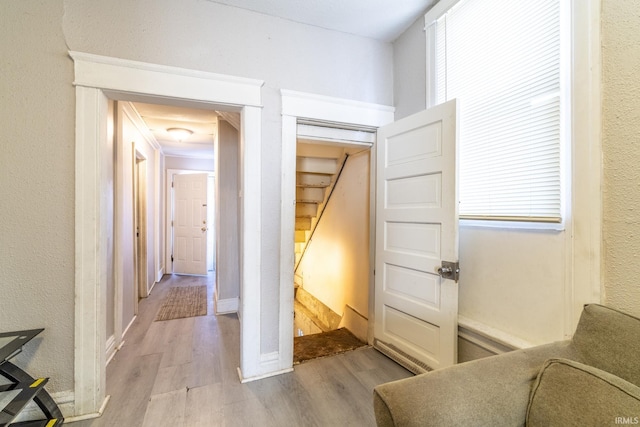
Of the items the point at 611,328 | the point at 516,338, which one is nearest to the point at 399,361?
the point at 516,338

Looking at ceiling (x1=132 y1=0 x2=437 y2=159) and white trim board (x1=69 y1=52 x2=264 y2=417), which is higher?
ceiling (x1=132 y1=0 x2=437 y2=159)

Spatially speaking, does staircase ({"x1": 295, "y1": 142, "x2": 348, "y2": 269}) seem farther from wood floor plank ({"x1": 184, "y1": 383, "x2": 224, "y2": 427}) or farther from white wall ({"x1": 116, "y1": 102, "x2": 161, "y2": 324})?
wood floor plank ({"x1": 184, "y1": 383, "x2": 224, "y2": 427})

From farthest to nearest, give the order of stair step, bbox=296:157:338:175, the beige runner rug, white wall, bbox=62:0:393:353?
stair step, bbox=296:157:338:175 < the beige runner rug < white wall, bbox=62:0:393:353

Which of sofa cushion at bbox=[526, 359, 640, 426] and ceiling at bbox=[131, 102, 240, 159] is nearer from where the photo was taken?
sofa cushion at bbox=[526, 359, 640, 426]

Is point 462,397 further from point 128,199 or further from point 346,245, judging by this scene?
point 128,199

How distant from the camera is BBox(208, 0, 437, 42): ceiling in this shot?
184 cm

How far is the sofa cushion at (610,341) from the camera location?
2.66ft

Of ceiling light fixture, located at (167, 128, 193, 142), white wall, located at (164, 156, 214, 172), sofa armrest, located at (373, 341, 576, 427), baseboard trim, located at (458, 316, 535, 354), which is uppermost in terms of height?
ceiling light fixture, located at (167, 128, 193, 142)

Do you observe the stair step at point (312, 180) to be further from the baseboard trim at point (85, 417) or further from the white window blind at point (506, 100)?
the baseboard trim at point (85, 417)

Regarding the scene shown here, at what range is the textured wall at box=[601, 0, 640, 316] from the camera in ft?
3.30

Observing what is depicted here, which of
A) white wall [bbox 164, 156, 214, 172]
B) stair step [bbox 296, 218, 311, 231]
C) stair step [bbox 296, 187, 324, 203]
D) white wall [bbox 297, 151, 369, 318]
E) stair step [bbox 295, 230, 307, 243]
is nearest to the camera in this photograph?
white wall [bbox 297, 151, 369, 318]

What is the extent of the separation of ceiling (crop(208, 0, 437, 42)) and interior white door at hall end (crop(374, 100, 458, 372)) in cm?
78

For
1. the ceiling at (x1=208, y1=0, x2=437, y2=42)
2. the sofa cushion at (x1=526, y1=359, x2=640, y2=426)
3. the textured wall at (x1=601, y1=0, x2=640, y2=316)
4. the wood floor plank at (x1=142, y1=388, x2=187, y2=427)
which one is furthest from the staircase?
the sofa cushion at (x1=526, y1=359, x2=640, y2=426)

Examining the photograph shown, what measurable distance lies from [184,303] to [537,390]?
387cm
